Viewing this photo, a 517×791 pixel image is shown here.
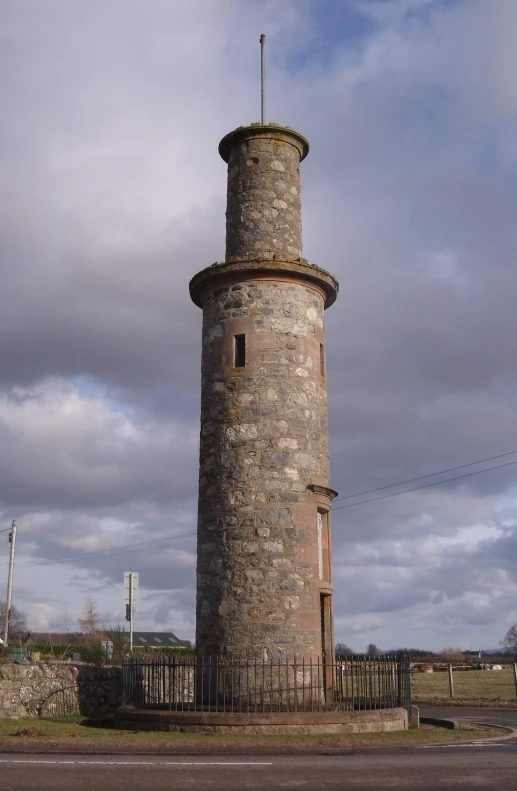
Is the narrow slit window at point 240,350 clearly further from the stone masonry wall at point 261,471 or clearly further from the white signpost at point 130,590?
the white signpost at point 130,590

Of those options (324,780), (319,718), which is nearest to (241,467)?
(319,718)

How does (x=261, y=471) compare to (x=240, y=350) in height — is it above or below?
below

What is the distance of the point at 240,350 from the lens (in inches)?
688

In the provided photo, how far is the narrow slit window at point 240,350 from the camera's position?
57.0 ft

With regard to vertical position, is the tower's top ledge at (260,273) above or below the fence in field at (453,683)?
above

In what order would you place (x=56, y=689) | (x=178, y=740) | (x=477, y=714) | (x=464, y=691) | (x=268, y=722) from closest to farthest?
(x=178, y=740), (x=268, y=722), (x=56, y=689), (x=477, y=714), (x=464, y=691)

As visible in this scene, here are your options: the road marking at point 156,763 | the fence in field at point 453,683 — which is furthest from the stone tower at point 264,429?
the fence in field at point 453,683

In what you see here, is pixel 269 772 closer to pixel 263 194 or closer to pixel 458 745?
pixel 458 745

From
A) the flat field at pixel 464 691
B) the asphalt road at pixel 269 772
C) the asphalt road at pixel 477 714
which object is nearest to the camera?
the asphalt road at pixel 269 772

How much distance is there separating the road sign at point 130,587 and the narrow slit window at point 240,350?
7771mm

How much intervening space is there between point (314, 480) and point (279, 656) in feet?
10.7

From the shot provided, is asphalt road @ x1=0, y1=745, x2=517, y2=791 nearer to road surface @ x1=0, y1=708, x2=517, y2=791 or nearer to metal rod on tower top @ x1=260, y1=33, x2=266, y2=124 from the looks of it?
road surface @ x1=0, y1=708, x2=517, y2=791

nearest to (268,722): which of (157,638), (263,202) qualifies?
(263,202)

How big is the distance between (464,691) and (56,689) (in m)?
18.7
